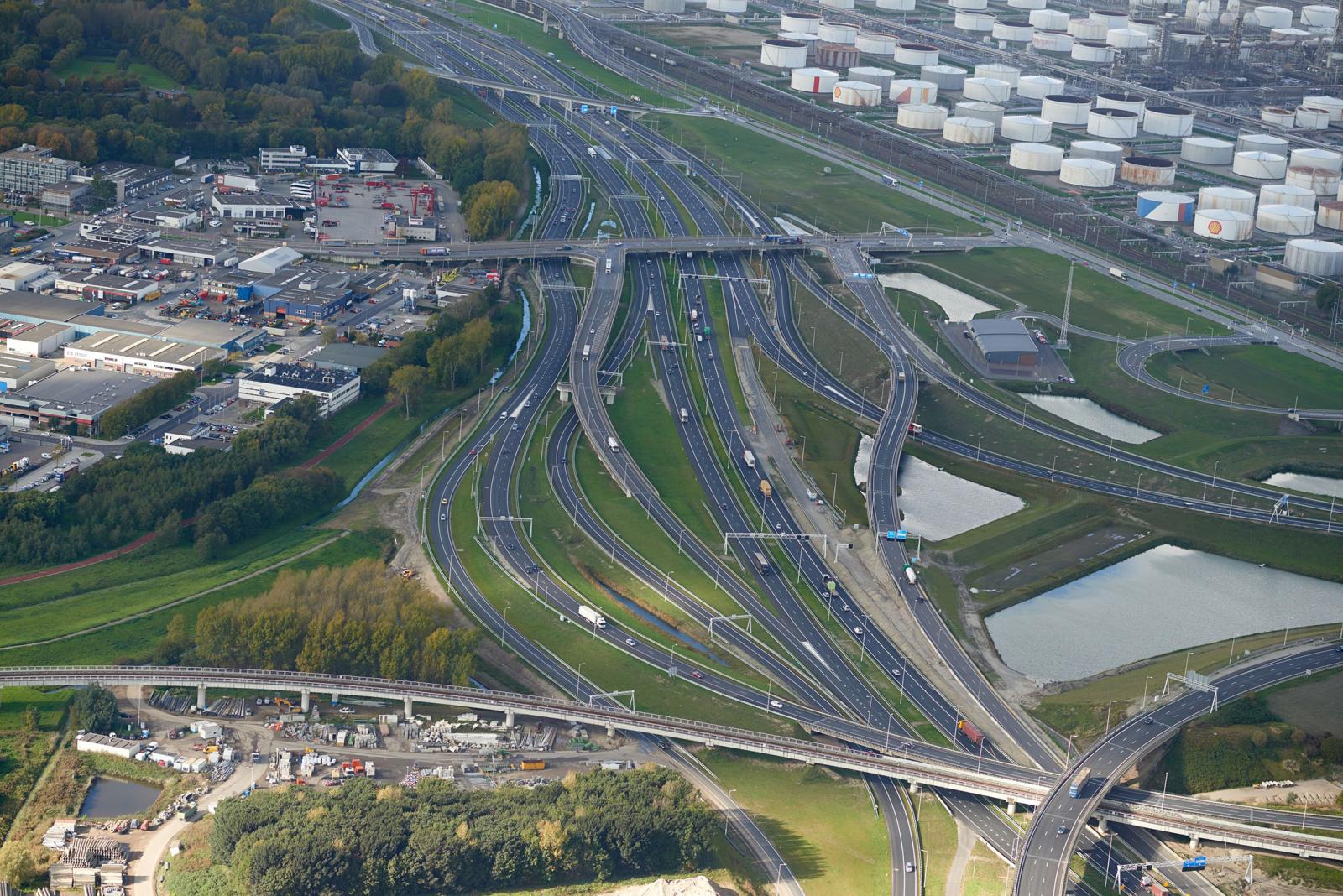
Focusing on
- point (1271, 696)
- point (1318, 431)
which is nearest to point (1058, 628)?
point (1271, 696)

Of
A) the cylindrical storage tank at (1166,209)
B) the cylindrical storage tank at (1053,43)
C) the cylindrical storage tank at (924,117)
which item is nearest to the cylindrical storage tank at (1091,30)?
the cylindrical storage tank at (1053,43)

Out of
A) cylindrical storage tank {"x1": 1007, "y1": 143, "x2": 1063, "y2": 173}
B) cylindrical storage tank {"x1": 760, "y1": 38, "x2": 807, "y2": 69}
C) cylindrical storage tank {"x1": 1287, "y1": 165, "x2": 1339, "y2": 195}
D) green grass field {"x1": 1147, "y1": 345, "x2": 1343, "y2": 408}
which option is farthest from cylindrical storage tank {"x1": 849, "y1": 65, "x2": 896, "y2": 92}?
green grass field {"x1": 1147, "y1": 345, "x2": 1343, "y2": 408}

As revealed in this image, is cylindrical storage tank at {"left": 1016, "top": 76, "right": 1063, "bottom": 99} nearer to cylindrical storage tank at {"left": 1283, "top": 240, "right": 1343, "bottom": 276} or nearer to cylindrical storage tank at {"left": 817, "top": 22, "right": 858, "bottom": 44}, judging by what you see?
cylindrical storage tank at {"left": 817, "top": 22, "right": 858, "bottom": 44}

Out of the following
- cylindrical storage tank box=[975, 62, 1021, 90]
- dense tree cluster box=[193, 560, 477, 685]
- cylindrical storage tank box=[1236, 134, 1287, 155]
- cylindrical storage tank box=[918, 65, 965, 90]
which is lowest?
dense tree cluster box=[193, 560, 477, 685]

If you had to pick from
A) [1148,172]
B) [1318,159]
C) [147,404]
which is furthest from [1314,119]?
[147,404]

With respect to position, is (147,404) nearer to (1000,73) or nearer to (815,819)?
(815,819)

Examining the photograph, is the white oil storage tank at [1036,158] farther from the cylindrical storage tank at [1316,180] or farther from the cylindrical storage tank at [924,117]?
the cylindrical storage tank at [1316,180]
